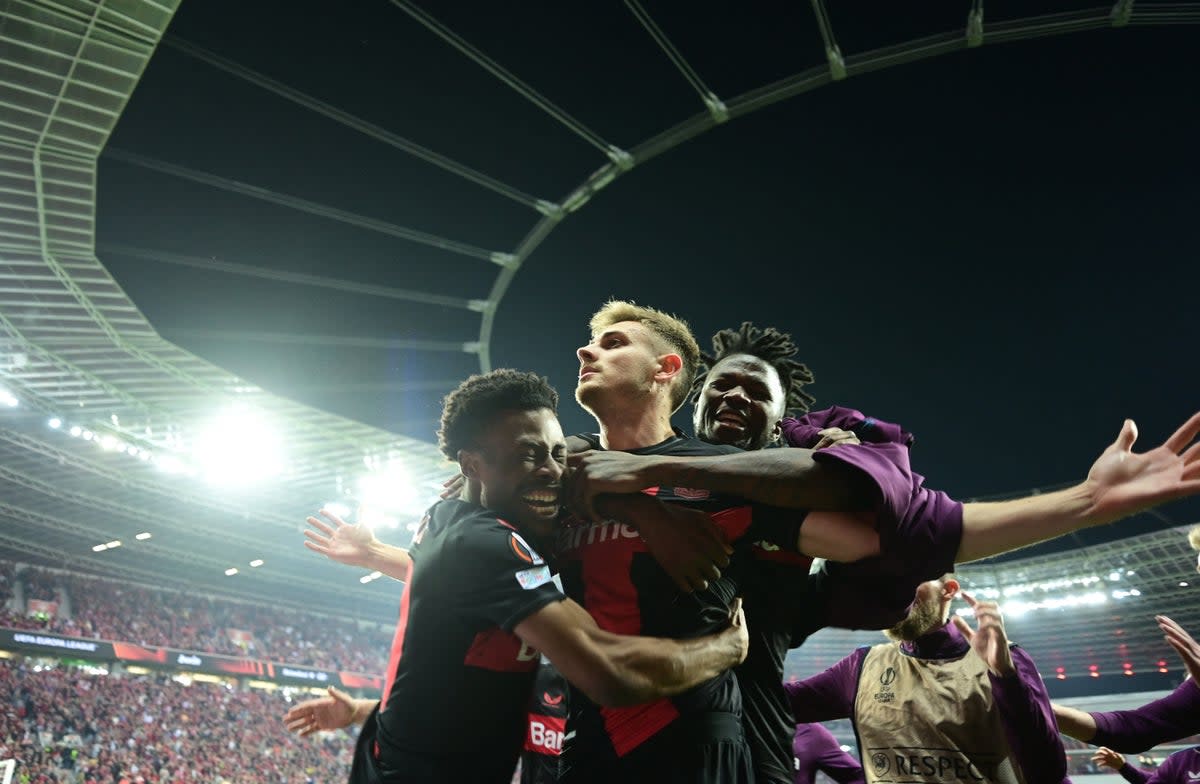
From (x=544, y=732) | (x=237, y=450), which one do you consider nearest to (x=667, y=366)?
(x=544, y=732)

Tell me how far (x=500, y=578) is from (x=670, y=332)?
1525mm

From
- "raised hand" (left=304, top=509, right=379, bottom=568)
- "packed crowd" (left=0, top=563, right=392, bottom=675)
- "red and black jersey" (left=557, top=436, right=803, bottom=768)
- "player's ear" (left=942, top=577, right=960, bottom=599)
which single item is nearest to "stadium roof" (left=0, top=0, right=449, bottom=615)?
"packed crowd" (left=0, top=563, right=392, bottom=675)

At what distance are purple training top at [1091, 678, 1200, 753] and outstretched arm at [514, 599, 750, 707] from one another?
15.5ft

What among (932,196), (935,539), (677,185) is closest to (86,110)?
(677,185)

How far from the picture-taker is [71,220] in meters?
11.6

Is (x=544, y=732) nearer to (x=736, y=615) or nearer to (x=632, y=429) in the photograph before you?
(x=736, y=615)

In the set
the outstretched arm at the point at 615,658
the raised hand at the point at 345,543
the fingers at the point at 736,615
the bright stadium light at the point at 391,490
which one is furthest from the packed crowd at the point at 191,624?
the fingers at the point at 736,615

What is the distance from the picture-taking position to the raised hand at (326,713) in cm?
349

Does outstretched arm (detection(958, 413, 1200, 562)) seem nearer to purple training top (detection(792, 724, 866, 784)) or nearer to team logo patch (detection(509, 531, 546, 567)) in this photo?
team logo patch (detection(509, 531, 546, 567))

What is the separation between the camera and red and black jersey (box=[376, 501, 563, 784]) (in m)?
2.40

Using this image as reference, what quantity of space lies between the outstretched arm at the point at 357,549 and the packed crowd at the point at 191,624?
97.1ft

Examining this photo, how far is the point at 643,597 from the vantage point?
102 inches

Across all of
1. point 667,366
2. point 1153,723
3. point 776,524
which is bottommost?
point 1153,723

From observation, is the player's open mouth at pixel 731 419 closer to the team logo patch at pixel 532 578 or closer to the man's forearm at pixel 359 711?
the team logo patch at pixel 532 578
